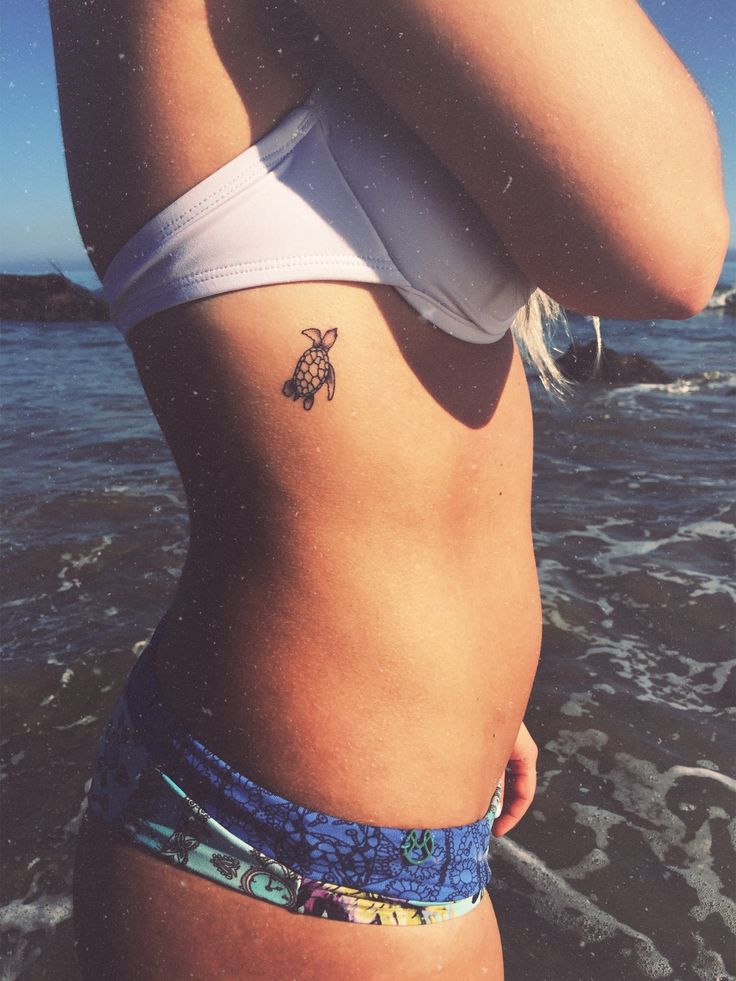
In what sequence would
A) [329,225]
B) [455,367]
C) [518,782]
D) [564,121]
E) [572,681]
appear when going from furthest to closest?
[572,681] < [518,782] < [455,367] < [329,225] < [564,121]

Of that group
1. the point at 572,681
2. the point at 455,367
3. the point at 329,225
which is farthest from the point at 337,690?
the point at 572,681

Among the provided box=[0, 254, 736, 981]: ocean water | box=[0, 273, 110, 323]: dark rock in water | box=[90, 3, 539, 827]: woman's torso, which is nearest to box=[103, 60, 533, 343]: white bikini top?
box=[90, 3, 539, 827]: woman's torso

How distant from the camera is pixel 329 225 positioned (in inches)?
38.1

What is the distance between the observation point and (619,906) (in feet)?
8.90

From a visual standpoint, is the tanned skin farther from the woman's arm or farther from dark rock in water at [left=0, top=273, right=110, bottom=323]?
dark rock in water at [left=0, top=273, right=110, bottom=323]

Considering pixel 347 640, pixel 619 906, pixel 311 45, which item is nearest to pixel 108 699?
pixel 619 906

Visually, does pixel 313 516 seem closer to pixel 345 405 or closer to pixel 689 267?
pixel 345 405

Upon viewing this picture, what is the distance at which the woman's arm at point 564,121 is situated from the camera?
2.74 ft

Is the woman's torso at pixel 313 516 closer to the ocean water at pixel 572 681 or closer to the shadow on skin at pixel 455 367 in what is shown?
the shadow on skin at pixel 455 367

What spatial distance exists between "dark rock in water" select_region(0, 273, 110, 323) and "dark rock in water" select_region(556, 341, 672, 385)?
1651 centimetres

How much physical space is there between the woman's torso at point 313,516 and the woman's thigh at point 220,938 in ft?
0.50

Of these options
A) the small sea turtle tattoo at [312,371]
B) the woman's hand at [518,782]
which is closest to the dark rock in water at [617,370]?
the woman's hand at [518,782]

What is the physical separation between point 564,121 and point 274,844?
96 cm

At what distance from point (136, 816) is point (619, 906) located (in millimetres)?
2272
